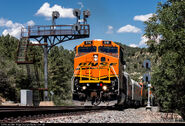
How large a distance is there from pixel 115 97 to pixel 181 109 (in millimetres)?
4352

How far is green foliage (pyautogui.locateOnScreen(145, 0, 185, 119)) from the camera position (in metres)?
15.3

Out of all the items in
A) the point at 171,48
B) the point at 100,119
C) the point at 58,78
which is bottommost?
the point at 100,119

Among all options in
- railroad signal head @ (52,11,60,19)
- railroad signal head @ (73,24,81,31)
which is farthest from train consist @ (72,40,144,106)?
railroad signal head @ (52,11,60,19)

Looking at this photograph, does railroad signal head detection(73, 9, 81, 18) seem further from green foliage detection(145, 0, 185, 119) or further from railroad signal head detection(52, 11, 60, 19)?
green foliage detection(145, 0, 185, 119)

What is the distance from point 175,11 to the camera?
17484mm

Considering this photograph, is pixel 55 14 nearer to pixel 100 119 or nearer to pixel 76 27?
pixel 76 27

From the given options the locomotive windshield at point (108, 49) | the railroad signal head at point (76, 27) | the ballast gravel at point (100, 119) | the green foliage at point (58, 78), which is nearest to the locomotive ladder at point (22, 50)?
the railroad signal head at point (76, 27)

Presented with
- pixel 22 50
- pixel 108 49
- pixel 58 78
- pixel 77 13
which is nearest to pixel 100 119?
pixel 108 49

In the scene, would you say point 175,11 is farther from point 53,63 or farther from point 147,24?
point 53,63

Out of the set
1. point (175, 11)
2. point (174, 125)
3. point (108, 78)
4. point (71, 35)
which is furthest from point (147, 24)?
point (71, 35)

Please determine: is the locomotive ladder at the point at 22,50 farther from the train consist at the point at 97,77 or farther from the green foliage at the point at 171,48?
the green foliage at the point at 171,48

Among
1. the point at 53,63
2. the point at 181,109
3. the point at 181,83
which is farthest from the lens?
the point at 53,63

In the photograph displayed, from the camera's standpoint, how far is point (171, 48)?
16281 millimetres

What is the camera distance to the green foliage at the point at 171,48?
15.3 metres
